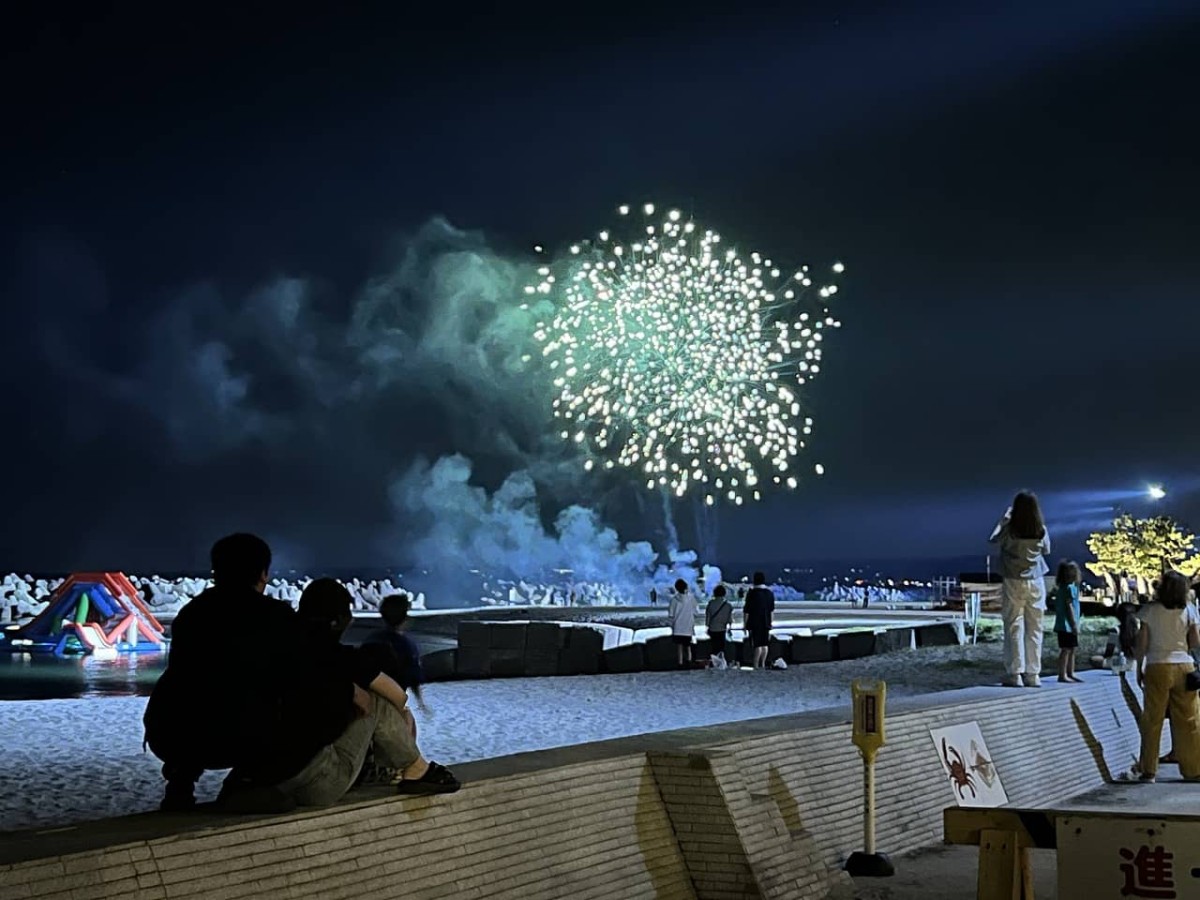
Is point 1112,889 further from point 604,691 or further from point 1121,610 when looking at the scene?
point 1121,610

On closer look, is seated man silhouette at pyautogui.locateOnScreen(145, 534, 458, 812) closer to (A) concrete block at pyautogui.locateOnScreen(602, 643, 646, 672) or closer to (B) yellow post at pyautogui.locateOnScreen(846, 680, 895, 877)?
(B) yellow post at pyautogui.locateOnScreen(846, 680, 895, 877)

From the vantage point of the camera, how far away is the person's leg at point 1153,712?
42.0 ft

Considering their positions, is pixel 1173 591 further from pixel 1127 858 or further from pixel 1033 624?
pixel 1127 858

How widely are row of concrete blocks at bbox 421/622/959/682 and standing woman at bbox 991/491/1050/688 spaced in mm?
9509

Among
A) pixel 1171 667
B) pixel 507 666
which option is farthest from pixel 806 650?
pixel 1171 667

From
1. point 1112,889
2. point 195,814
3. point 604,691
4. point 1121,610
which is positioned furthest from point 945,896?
point 1121,610

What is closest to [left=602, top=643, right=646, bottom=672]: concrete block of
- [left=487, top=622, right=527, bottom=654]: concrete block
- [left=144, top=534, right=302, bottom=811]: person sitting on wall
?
[left=487, top=622, right=527, bottom=654]: concrete block

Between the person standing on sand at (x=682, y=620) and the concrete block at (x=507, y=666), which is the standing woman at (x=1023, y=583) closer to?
the person standing on sand at (x=682, y=620)

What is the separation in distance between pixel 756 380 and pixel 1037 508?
15.0 metres

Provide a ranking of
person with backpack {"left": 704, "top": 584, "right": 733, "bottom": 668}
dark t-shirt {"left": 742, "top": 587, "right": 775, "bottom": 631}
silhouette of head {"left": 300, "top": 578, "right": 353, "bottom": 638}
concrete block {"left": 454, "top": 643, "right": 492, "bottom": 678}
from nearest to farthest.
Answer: silhouette of head {"left": 300, "top": 578, "right": 353, "bottom": 638}
dark t-shirt {"left": 742, "top": 587, "right": 775, "bottom": 631}
concrete block {"left": 454, "top": 643, "right": 492, "bottom": 678}
person with backpack {"left": 704, "top": 584, "right": 733, "bottom": 668}

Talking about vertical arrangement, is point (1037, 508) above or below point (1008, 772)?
above

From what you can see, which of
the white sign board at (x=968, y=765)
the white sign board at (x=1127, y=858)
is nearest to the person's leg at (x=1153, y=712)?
the white sign board at (x=968, y=765)

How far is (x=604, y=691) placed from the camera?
1867cm

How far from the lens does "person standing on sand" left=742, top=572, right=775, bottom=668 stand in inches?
891
